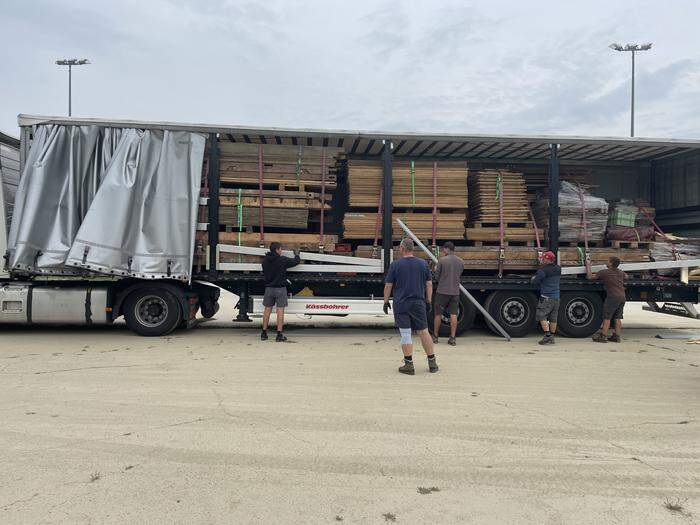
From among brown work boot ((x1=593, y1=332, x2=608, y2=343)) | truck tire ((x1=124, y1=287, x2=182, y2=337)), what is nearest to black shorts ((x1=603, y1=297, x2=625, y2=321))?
brown work boot ((x1=593, y1=332, x2=608, y2=343))

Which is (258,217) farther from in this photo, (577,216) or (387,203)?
(577,216)

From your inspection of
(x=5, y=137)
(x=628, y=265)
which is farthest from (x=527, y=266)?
(x=5, y=137)

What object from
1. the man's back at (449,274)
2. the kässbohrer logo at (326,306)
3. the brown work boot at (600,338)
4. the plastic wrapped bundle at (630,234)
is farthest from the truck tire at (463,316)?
the plastic wrapped bundle at (630,234)

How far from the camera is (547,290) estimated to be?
27.2ft

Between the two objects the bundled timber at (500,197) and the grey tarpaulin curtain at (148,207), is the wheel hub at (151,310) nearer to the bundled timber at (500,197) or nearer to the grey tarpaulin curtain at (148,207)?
the grey tarpaulin curtain at (148,207)

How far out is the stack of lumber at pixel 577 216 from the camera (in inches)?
349

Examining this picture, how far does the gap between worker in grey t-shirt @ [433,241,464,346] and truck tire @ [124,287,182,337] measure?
4.40m

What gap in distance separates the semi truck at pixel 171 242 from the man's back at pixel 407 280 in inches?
94.7

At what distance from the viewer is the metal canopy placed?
8.17 m

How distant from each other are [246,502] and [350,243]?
6236 mm

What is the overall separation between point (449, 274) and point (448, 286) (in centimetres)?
20

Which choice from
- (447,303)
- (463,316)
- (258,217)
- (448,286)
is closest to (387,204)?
(448,286)

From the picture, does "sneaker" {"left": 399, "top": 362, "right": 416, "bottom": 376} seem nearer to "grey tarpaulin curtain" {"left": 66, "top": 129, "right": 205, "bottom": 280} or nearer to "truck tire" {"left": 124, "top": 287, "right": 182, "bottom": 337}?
"grey tarpaulin curtain" {"left": 66, "top": 129, "right": 205, "bottom": 280}

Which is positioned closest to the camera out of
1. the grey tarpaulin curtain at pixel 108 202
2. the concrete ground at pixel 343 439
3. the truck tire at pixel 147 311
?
the concrete ground at pixel 343 439
